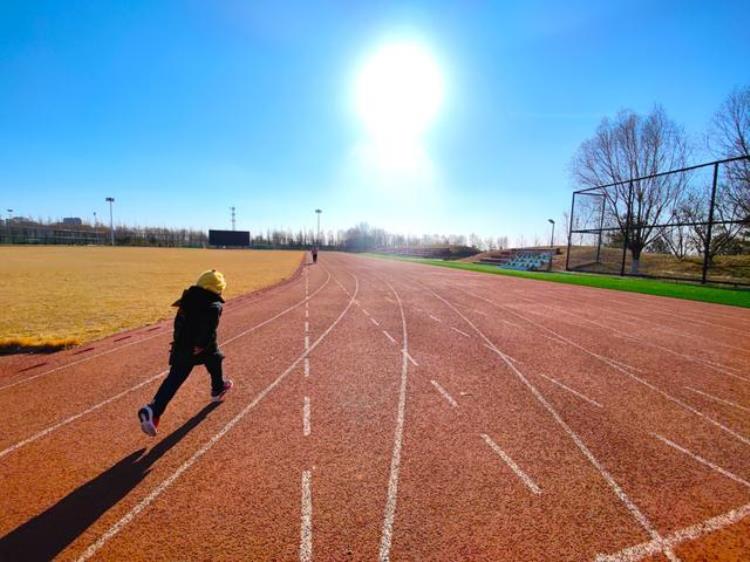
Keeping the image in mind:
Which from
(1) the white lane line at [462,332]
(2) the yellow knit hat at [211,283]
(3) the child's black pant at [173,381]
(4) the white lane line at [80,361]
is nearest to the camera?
(3) the child's black pant at [173,381]

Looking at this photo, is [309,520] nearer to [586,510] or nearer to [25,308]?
[586,510]

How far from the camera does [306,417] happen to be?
16.1ft

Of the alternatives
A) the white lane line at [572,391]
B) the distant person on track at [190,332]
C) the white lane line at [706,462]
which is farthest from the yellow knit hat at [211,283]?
the white lane line at [706,462]

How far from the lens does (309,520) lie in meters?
3.07

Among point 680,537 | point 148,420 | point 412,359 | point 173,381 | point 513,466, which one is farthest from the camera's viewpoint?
point 412,359

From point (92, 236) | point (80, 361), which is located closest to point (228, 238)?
point (92, 236)

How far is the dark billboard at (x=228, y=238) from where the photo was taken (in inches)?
4481

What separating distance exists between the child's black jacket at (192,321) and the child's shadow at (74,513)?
1.15 metres

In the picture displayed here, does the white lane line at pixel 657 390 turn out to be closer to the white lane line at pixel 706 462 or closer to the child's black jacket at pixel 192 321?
the white lane line at pixel 706 462

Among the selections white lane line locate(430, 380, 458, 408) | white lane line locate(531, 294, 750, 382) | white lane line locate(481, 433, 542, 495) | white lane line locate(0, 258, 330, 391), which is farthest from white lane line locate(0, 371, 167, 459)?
white lane line locate(531, 294, 750, 382)

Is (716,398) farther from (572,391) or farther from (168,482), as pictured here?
(168,482)

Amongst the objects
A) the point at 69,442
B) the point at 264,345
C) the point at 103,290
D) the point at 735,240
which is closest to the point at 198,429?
the point at 69,442

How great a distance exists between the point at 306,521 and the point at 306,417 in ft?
6.24

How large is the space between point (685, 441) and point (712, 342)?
6572 mm
